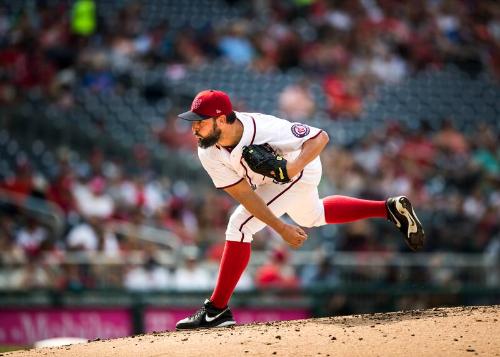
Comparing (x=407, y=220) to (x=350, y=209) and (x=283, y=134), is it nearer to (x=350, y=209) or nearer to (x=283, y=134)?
(x=350, y=209)

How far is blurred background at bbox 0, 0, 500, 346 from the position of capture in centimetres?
1146

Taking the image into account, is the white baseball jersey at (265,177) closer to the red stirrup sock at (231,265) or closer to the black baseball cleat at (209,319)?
the red stirrup sock at (231,265)

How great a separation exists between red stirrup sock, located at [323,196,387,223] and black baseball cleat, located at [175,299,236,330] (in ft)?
3.29

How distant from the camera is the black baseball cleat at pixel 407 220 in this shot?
673cm

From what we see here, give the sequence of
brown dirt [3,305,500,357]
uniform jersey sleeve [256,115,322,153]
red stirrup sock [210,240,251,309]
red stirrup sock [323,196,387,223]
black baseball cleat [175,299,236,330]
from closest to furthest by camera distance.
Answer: brown dirt [3,305,500,357], uniform jersey sleeve [256,115,322,153], red stirrup sock [210,240,251,309], black baseball cleat [175,299,236,330], red stirrup sock [323,196,387,223]

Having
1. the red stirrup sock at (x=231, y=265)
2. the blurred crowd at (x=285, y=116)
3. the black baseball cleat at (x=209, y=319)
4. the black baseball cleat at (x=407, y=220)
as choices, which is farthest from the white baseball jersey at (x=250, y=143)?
the blurred crowd at (x=285, y=116)

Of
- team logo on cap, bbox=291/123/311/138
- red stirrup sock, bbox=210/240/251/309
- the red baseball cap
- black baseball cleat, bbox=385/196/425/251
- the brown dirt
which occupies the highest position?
the red baseball cap

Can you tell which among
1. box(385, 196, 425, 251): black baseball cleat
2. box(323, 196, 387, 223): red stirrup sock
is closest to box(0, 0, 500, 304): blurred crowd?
box(323, 196, 387, 223): red stirrup sock

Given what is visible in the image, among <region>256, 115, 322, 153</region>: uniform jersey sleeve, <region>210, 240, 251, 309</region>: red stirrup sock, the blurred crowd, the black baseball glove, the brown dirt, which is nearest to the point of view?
the brown dirt

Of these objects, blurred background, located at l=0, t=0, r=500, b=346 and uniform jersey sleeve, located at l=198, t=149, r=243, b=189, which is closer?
uniform jersey sleeve, located at l=198, t=149, r=243, b=189

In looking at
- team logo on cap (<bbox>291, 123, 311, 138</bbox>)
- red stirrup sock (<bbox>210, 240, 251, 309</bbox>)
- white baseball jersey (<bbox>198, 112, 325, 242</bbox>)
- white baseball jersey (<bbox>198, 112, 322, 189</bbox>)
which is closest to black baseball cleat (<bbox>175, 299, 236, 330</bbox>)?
red stirrup sock (<bbox>210, 240, 251, 309</bbox>)

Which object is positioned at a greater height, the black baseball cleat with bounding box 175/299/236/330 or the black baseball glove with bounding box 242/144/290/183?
the black baseball glove with bounding box 242/144/290/183

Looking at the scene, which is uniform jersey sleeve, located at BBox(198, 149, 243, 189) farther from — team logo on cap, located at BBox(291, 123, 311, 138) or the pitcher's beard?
team logo on cap, located at BBox(291, 123, 311, 138)

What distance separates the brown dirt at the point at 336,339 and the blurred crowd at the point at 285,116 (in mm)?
4929
